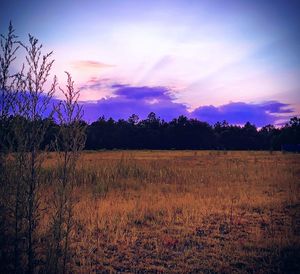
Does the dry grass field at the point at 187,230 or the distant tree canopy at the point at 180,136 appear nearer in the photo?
the dry grass field at the point at 187,230

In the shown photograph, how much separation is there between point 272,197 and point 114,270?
27.0 feet

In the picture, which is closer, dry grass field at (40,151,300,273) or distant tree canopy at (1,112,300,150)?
dry grass field at (40,151,300,273)

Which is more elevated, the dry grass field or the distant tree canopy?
the distant tree canopy

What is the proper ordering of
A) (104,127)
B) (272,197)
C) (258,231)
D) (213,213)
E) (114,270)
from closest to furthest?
(114,270) → (258,231) → (213,213) → (272,197) → (104,127)

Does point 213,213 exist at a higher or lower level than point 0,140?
lower

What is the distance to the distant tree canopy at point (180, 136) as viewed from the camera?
277 feet

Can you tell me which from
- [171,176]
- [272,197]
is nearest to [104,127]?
[171,176]

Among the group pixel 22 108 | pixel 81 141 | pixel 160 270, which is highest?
pixel 22 108

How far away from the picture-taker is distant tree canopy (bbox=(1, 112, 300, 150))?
84.3 metres

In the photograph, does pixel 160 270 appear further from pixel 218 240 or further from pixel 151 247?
pixel 218 240

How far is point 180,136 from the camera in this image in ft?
319

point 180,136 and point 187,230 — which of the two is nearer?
point 187,230

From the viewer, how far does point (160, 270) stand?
525 cm

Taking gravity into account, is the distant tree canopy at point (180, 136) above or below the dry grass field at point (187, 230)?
above
